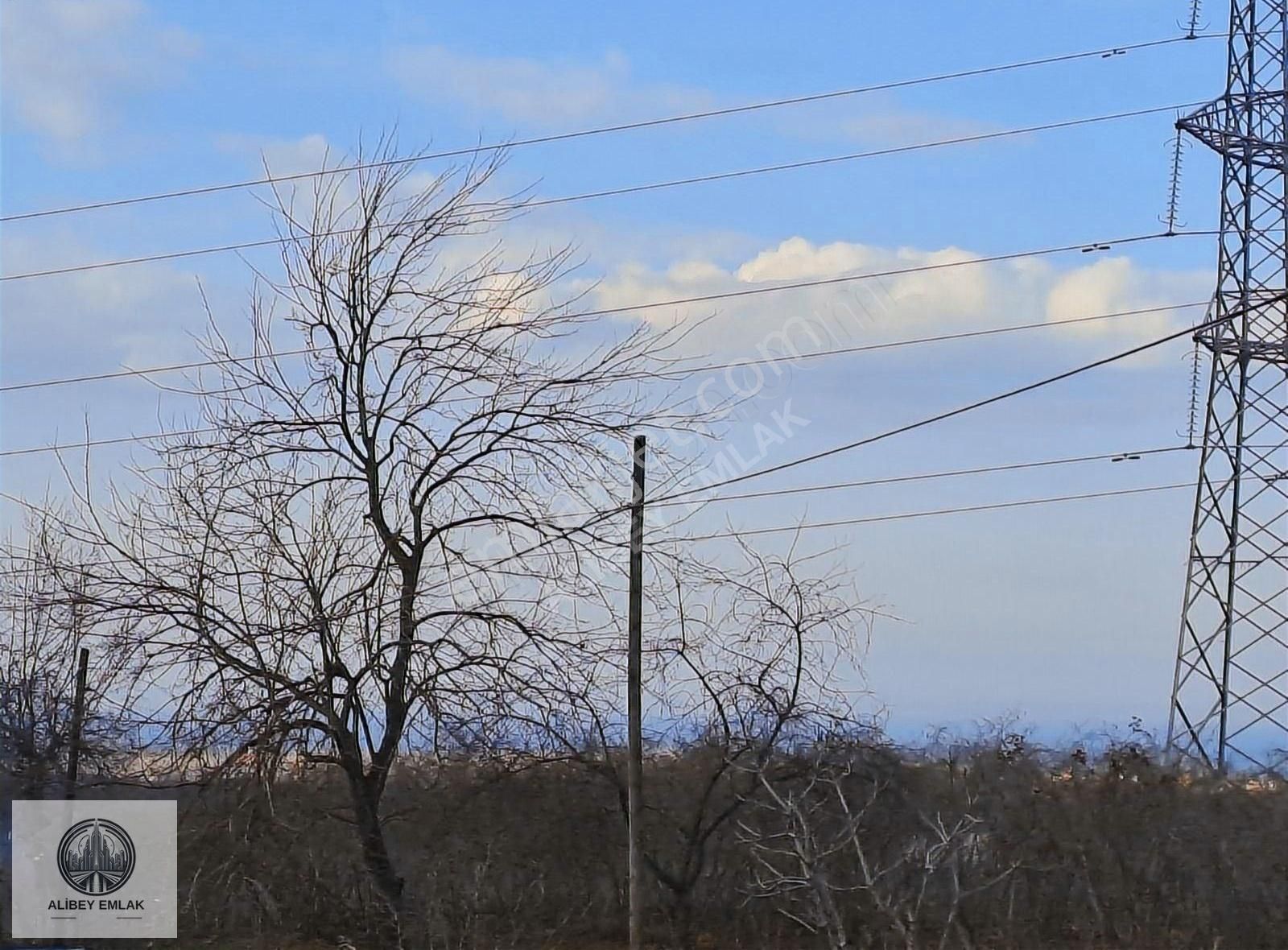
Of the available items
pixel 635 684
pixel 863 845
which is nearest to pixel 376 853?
pixel 635 684

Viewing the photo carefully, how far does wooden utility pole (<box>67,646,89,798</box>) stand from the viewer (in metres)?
14.5

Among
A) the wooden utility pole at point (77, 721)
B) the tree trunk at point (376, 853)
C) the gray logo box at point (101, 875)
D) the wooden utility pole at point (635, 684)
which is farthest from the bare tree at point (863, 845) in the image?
the wooden utility pole at point (77, 721)

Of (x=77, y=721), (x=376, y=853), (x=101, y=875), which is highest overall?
(x=77, y=721)

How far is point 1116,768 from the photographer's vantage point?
15.6 m

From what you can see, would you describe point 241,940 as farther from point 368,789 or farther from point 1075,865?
point 1075,865

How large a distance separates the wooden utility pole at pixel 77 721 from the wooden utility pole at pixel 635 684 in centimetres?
547

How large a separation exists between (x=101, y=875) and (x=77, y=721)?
5.45ft

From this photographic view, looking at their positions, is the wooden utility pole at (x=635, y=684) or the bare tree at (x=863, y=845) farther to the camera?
the bare tree at (x=863, y=845)

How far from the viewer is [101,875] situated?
14844 mm

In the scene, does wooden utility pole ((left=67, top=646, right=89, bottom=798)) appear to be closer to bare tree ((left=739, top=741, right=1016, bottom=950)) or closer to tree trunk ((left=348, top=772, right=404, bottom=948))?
tree trunk ((left=348, top=772, right=404, bottom=948))

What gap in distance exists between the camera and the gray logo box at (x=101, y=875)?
47.4 ft

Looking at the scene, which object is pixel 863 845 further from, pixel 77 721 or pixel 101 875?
pixel 77 721

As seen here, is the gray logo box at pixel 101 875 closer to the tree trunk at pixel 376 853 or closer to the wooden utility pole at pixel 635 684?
the tree trunk at pixel 376 853

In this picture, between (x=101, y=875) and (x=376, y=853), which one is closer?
(x=376, y=853)
